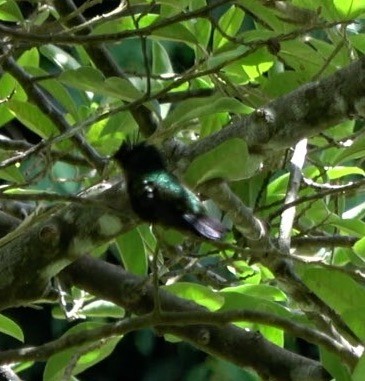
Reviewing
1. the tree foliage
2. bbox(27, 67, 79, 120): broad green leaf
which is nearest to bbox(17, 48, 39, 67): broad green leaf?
the tree foliage

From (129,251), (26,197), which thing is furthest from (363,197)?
(26,197)

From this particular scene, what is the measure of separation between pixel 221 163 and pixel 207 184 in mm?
68

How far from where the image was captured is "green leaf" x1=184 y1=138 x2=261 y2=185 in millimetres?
1013

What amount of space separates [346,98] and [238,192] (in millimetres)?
364

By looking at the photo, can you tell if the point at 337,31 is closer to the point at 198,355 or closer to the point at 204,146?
the point at 204,146

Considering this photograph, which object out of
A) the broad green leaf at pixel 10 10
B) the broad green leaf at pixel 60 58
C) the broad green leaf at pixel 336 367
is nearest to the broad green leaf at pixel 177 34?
the broad green leaf at pixel 10 10

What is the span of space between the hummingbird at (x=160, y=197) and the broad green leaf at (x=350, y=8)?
11.8 inches

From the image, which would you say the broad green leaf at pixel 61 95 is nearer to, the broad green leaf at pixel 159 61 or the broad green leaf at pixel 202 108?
the broad green leaf at pixel 159 61

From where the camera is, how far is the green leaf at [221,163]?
1013mm

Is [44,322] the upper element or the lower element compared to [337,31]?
lower

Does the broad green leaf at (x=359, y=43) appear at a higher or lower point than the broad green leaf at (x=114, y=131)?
higher

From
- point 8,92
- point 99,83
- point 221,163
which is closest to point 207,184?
point 221,163

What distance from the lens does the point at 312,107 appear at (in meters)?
1.09

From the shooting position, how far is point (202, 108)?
115cm
